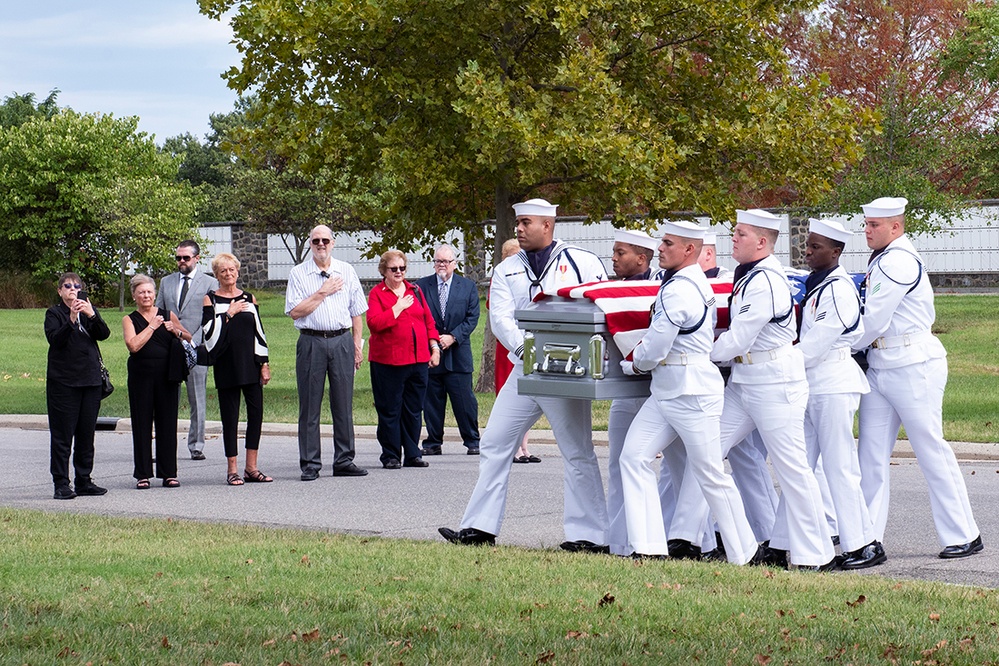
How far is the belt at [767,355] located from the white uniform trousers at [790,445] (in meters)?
0.13

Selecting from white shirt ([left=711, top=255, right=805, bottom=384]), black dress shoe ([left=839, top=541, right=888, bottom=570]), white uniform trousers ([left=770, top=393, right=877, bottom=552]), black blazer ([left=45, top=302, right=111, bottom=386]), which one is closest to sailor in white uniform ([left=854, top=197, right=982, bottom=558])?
black dress shoe ([left=839, top=541, right=888, bottom=570])

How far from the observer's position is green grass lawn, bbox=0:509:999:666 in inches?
219

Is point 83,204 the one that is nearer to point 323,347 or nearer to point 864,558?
point 323,347

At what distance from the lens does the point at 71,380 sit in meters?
11.2

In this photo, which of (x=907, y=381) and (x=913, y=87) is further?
(x=913, y=87)

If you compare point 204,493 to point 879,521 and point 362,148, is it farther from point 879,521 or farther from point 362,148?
point 362,148

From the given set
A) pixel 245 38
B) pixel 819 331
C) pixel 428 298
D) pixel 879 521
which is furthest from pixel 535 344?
pixel 245 38

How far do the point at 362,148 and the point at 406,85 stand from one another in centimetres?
97

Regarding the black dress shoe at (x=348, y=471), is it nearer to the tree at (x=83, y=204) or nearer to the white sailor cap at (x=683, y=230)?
the white sailor cap at (x=683, y=230)

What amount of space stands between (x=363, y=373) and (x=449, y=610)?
17.6 meters

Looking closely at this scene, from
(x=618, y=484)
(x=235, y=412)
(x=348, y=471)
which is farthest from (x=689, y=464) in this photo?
(x=235, y=412)

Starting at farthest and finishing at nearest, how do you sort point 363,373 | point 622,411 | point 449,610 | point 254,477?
point 363,373, point 254,477, point 622,411, point 449,610

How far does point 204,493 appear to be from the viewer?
11445 millimetres

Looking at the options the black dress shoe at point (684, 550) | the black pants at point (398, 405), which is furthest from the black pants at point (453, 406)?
the black dress shoe at point (684, 550)
